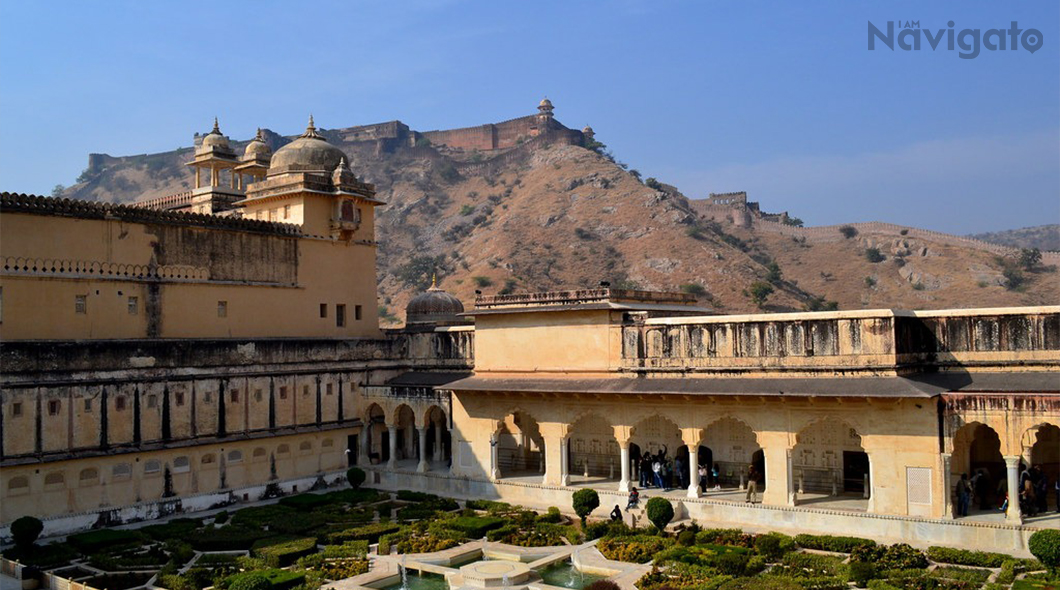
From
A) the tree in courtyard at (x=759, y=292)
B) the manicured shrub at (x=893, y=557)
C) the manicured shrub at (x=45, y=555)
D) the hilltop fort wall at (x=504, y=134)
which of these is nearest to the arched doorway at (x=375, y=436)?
the manicured shrub at (x=45, y=555)

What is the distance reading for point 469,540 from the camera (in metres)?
22.4

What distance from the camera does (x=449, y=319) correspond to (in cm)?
3584

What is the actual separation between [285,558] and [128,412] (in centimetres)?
779

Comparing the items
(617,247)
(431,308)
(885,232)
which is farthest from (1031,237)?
(431,308)

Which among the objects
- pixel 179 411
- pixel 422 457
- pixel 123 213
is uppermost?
pixel 123 213

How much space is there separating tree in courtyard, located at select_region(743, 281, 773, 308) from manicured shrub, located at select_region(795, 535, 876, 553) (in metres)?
54.5

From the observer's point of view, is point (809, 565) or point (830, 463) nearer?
point (809, 565)

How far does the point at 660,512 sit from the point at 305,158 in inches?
718

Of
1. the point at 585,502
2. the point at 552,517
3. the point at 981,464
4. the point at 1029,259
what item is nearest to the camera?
the point at 981,464

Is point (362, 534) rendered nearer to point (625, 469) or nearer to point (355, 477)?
point (355, 477)

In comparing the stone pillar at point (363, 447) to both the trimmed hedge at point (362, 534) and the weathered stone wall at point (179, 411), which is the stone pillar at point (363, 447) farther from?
the trimmed hedge at point (362, 534)

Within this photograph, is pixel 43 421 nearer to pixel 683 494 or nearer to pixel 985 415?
pixel 683 494

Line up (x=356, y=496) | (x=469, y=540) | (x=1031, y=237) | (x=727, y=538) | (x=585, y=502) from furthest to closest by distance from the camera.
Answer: (x=1031, y=237) < (x=356, y=496) < (x=585, y=502) < (x=469, y=540) < (x=727, y=538)

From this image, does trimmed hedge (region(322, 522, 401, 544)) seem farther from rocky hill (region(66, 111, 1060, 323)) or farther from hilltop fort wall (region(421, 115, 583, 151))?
hilltop fort wall (region(421, 115, 583, 151))
